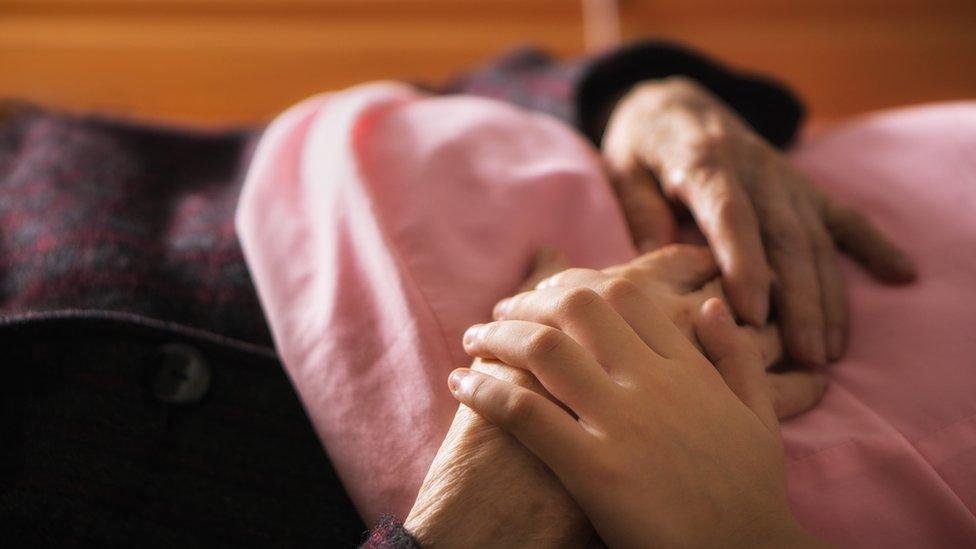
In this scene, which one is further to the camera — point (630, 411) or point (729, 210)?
point (729, 210)

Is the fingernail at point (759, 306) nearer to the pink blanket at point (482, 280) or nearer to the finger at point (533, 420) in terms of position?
the pink blanket at point (482, 280)

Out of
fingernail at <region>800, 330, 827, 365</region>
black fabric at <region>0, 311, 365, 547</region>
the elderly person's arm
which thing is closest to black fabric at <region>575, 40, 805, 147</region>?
the elderly person's arm

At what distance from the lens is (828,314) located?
0.55 m

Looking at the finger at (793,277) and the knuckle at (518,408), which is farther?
the finger at (793,277)

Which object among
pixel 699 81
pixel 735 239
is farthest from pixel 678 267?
pixel 699 81

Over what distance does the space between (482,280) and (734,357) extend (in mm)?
176

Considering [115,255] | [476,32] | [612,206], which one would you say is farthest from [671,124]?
[476,32]

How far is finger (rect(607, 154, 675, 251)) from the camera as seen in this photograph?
2.00 ft

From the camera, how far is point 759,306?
20.8 inches

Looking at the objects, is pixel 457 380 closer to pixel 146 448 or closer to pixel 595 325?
pixel 595 325

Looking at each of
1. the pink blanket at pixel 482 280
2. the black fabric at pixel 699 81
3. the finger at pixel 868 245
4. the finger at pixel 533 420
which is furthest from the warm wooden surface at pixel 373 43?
the finger at pixel 533 420

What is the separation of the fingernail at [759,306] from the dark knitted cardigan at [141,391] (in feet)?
0.95

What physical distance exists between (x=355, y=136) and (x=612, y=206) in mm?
211

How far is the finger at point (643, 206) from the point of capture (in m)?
0.61
